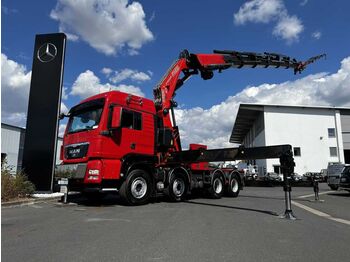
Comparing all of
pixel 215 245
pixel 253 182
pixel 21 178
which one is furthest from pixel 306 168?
pixel 215 245

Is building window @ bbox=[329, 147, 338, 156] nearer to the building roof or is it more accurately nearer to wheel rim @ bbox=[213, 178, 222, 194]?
the building roof

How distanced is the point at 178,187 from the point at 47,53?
8.57m

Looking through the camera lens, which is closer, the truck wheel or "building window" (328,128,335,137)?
Answer: the truck wheel

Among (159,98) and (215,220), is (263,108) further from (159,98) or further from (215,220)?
(215,220)

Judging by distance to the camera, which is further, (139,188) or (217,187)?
(217,187)

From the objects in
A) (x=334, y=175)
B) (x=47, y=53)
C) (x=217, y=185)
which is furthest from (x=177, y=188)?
(x=334, y=175)

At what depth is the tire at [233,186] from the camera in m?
17.4

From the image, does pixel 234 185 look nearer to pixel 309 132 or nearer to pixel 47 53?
pixel 47 53

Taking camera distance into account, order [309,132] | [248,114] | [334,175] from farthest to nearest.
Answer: [248,114] < [309,132] < [334,175]

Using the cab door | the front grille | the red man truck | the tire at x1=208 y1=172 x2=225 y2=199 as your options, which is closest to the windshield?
the red man truck

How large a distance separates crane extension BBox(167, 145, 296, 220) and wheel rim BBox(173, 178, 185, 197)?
77cm

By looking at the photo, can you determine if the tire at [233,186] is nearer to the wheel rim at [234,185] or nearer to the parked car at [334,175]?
the wheel rim at [234,185]

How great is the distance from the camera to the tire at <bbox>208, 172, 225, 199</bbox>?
16172 millimetres

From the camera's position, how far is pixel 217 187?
1658cm
